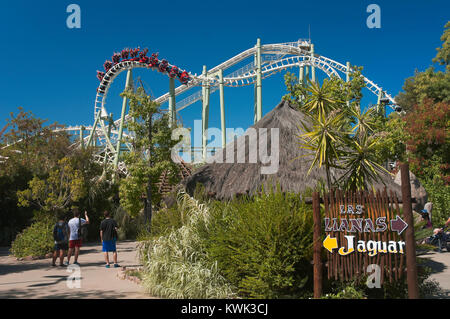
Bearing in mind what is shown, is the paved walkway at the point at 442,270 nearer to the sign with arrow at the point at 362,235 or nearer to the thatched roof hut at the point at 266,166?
the thatched roof hut at the point at 266,166

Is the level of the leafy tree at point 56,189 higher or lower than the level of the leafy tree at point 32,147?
lower

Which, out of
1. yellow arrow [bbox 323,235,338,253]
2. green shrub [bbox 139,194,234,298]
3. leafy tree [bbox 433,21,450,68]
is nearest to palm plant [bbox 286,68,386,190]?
yellow arrow [bbox 323,235,338,253]

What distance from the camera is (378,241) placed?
5.31m

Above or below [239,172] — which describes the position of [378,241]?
below

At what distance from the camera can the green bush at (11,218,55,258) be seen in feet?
39.4

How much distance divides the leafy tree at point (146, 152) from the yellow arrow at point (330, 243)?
27.2ft

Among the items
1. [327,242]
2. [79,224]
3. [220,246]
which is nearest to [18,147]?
[79,224]

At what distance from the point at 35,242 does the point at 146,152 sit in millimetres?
4635

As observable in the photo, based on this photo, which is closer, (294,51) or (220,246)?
(220,246)

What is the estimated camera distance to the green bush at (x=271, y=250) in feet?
19.0

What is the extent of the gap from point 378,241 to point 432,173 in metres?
16.8

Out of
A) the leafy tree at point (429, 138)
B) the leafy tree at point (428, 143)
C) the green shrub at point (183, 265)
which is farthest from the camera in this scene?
the leafy tree at point (429, 138)

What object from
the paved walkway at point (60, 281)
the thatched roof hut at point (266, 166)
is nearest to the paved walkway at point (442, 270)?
the thatched roof hut at point (266, 166)
